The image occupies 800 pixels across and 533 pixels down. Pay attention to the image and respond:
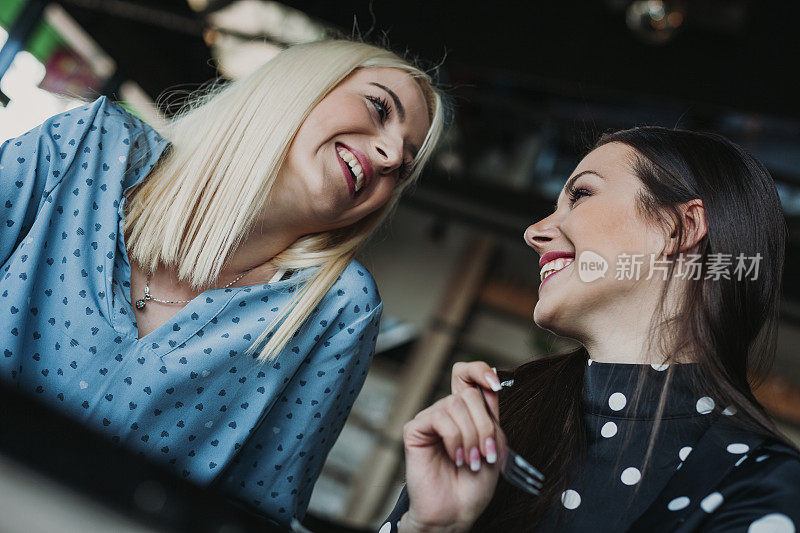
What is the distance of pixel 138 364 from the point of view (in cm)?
96

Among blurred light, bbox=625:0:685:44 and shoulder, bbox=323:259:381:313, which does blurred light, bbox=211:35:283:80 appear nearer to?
blurred light, bbox=625:0:685:44

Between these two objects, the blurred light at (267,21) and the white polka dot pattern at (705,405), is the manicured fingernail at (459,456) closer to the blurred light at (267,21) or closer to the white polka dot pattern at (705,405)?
the white polka dot pattern at (705,405)

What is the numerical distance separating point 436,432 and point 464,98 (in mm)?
812

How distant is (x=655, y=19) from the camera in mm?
2076

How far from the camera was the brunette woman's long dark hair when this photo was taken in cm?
77

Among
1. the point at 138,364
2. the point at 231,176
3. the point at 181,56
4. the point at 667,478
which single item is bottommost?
the point at 138,364

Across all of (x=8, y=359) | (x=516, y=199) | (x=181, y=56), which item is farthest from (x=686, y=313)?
(x=516, y=199)

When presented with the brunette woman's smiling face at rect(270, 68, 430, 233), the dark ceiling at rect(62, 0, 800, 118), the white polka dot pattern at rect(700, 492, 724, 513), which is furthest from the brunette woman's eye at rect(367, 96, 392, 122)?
the dark ceiling at rect(62, 0, 800, 118)

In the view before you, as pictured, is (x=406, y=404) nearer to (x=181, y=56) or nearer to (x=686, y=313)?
(x=181, y=56)

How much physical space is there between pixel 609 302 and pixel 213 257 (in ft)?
1.91

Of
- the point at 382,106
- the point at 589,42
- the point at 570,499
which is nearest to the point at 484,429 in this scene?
the point at 570,499

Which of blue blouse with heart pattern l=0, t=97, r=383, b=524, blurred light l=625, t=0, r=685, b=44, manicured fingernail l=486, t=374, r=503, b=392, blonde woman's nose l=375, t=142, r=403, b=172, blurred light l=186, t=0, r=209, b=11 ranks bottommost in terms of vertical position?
blue blouse with heart pattern l=0, t=97, r=383, b=524

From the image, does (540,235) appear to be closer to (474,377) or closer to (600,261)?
(600,261)

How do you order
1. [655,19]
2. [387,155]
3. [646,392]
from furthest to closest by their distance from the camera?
[655,19]
[387,155]
[646,392]
